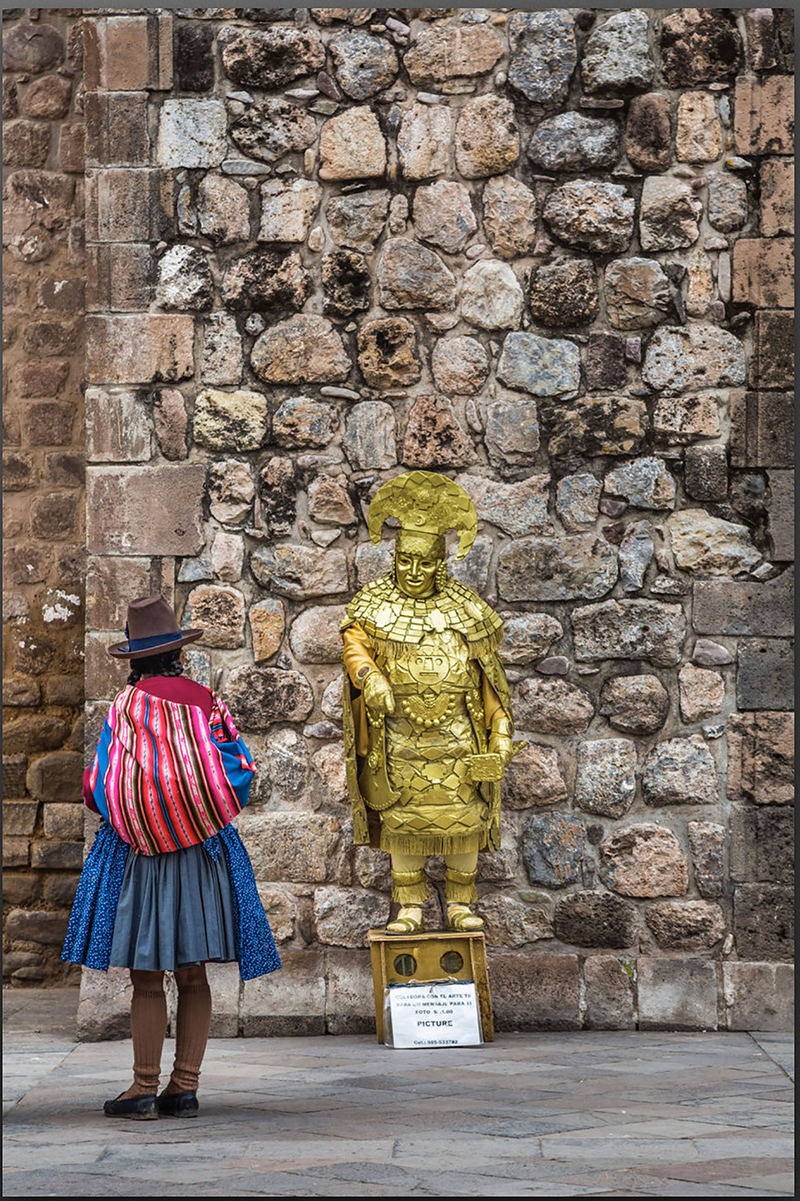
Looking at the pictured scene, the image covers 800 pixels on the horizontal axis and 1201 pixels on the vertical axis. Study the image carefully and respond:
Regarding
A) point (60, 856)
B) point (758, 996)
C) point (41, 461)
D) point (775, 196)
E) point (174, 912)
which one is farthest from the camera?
point (41, 461)

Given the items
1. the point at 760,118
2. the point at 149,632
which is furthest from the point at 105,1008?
the point at 760,118

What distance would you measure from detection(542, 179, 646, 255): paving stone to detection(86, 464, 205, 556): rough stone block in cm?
172

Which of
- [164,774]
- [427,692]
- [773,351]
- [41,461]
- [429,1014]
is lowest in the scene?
[429,1014]

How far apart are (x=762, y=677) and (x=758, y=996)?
3.93 feet

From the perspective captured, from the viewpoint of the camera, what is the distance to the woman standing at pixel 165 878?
4133 millimetres

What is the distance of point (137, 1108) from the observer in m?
4.15

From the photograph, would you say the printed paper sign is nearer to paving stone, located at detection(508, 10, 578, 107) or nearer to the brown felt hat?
the brown felt hat

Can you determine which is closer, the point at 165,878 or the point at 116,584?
the point at 165,878

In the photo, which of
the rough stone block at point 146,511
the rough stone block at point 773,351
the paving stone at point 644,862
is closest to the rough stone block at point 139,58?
the rough stone block at point 146,511

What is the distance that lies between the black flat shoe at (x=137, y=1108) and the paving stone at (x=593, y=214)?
354 cm

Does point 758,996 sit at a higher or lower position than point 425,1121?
lower

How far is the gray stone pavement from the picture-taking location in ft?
11.1

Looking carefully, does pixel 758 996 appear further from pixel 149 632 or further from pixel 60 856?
pixel 60 856

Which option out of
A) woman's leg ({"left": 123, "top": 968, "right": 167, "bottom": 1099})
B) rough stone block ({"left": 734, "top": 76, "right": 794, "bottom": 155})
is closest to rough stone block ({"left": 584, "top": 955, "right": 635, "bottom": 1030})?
woman's leg ({"left": 123, "top": 968, "right": 167, "bottom": 1099})
